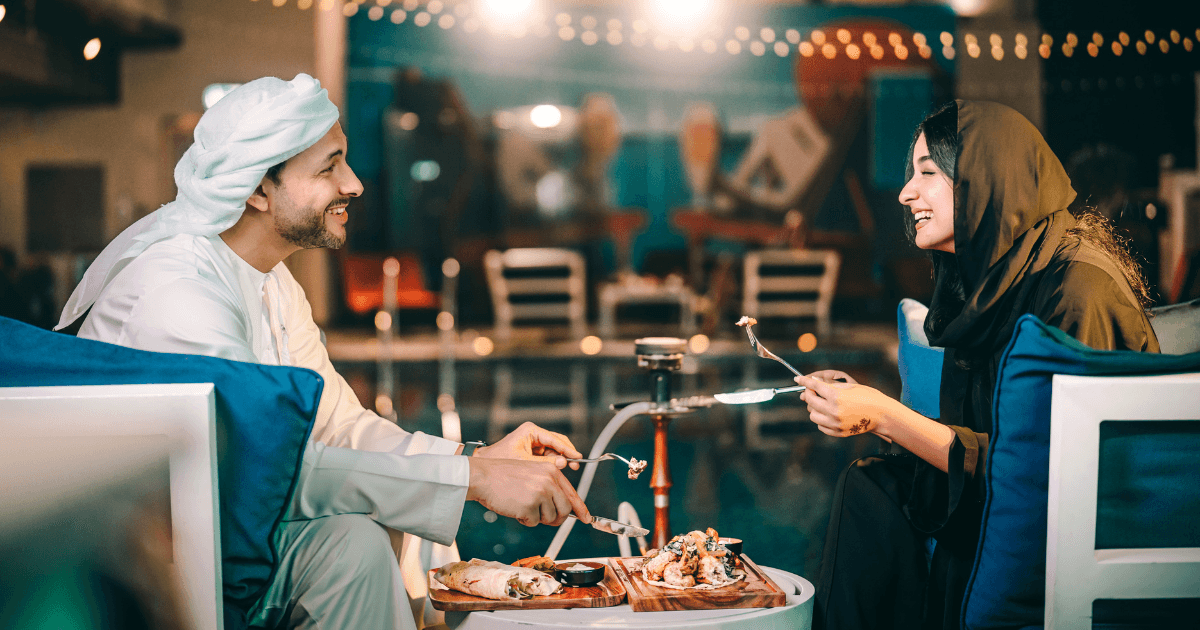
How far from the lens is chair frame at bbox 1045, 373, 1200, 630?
1281 mm

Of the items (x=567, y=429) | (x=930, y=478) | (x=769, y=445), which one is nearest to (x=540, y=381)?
(x=567, y=429)

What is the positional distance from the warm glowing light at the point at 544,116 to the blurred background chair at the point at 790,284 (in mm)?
3140

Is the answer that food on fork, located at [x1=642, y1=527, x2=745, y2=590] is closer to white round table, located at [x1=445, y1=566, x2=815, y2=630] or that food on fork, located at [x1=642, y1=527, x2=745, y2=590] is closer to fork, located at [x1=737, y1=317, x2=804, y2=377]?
white round table, located at [x1=445, y1=566, x2=815, y2=630]

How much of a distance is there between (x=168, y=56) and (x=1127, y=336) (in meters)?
10.1

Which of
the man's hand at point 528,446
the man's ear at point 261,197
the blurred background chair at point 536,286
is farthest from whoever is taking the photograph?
the blurred background chair at point 536,286

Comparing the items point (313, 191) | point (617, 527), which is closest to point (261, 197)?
point (313, 191)

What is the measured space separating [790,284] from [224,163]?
26.9 ft

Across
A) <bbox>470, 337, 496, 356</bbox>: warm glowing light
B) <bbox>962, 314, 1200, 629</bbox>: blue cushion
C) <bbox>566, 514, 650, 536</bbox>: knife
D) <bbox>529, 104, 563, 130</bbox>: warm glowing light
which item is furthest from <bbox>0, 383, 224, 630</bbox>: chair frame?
<bbox>529, 104, 563, 130</bbox>: warm glowing light

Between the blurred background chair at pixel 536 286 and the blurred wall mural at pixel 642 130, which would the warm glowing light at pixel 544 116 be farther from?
the blurred background chair at pixel 536 286

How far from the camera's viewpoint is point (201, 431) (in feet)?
3.92

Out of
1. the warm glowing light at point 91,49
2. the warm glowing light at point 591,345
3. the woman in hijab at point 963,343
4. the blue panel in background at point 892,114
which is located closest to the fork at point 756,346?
the woman in hijab at point 963,343

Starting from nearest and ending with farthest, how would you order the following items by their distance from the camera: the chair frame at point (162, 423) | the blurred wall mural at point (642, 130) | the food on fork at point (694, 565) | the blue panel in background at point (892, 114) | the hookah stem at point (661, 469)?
1. the chair frame at point (162, 423)
2. the food on fork at point (694, 565)
3. the hookah stem at point (661, 469)
4. the blurred wall mural at point (642, 130)
5. the blue panel in background at point (892, 114)

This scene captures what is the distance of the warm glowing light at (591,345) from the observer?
8.93m

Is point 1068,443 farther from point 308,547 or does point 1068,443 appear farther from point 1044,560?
point 308,547
